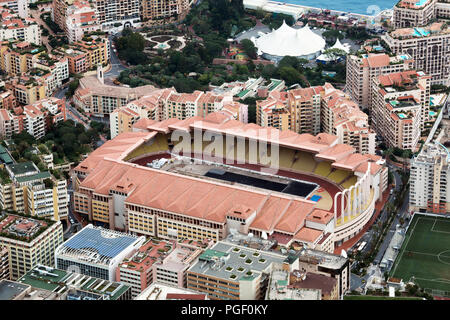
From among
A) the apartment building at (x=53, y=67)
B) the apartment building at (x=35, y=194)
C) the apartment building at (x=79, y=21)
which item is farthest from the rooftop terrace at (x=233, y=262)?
the apartment building at (x=79, y=21)

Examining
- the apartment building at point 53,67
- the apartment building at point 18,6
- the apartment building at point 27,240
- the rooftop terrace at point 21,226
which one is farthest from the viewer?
the apartment building at point 18,6

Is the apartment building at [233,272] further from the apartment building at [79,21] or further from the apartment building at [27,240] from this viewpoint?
the apartment building at [79,21]

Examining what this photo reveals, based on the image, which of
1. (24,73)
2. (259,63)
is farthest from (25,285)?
(259,63)

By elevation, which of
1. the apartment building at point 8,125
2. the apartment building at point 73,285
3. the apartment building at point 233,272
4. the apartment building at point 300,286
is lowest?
the apartment building at point 8,125

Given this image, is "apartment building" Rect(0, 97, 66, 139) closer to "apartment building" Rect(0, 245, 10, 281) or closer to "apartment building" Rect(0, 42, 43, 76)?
"apartment building" Rect(0, 42, 43, 76)

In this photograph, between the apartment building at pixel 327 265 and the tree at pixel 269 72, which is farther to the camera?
the tree at pixel 269 72

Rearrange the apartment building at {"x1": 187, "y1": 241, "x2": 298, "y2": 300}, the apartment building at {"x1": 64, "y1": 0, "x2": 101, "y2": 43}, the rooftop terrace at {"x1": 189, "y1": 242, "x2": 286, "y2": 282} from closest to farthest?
the apartment building at {"x1": 187, "y1": 241, "x2": 298, "y2": 300} < the rooftop terrace at {"x1": 189, "y1": 242, "x2": 286, "y2": 282} < the apartment building at {"x1": 64, "y1": 0, "x2": 101, "y2": 43}

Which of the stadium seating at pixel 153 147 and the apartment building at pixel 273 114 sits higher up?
the apartment building at pixel 273 114

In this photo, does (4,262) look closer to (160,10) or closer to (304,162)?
(304,162)

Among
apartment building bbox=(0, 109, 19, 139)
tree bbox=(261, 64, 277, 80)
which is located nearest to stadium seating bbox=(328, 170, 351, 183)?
tree bbox=(261, 64, 277, 80)
